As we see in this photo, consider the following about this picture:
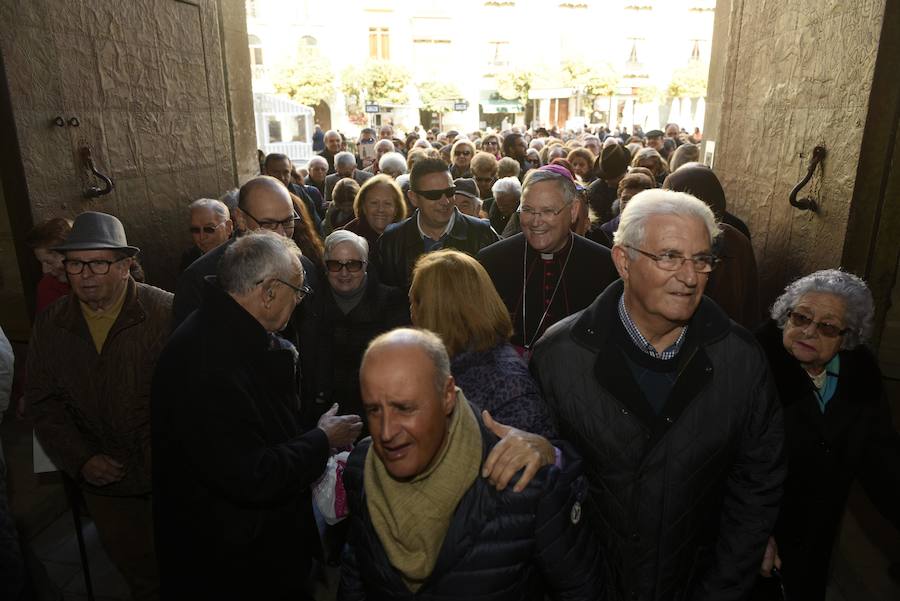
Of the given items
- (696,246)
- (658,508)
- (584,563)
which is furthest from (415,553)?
(696,246)

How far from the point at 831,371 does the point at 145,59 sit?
213 inches

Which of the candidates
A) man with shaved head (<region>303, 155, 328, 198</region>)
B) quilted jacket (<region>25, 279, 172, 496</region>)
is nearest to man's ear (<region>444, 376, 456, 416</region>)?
quilted jacket (<region>25, 279, 172, 496</region>)

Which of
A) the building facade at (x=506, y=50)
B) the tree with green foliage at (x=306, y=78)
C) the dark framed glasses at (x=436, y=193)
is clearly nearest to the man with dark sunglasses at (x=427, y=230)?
the dark framed glasses at (x=436, y=193)

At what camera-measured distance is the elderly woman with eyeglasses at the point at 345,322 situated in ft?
12.6

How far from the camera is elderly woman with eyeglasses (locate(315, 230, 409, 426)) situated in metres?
3.85

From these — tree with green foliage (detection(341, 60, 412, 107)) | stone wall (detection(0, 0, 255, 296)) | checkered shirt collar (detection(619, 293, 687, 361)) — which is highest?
tree with green foliage (detection(341, 60, 412, 107))

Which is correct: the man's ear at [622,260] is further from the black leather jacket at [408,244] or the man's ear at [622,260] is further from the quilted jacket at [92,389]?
the black leather jacket at [408,244]

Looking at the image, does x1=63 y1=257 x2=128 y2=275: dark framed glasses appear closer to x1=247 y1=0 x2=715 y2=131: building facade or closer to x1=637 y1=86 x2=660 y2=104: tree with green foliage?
x1=247 y1=0 x2=715 y2=131: building facade

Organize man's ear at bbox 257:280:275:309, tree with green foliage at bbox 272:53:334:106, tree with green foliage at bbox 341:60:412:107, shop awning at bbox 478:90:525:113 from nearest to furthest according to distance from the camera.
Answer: man's ear at bbox 257:280:275:309 → tree with green foliage at bbox 272:53:334:106 → tree with green foliage at bbox 341:60:412:107 → shop awning at bbox 478:90:525:113

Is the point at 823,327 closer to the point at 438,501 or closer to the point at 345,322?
the point at 438,501

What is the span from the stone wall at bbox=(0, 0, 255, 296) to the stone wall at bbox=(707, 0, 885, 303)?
200 inches

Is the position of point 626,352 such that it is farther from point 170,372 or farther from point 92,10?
point 92,10

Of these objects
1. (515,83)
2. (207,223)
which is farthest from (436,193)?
(515,83)

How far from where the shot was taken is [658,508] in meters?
2.09
